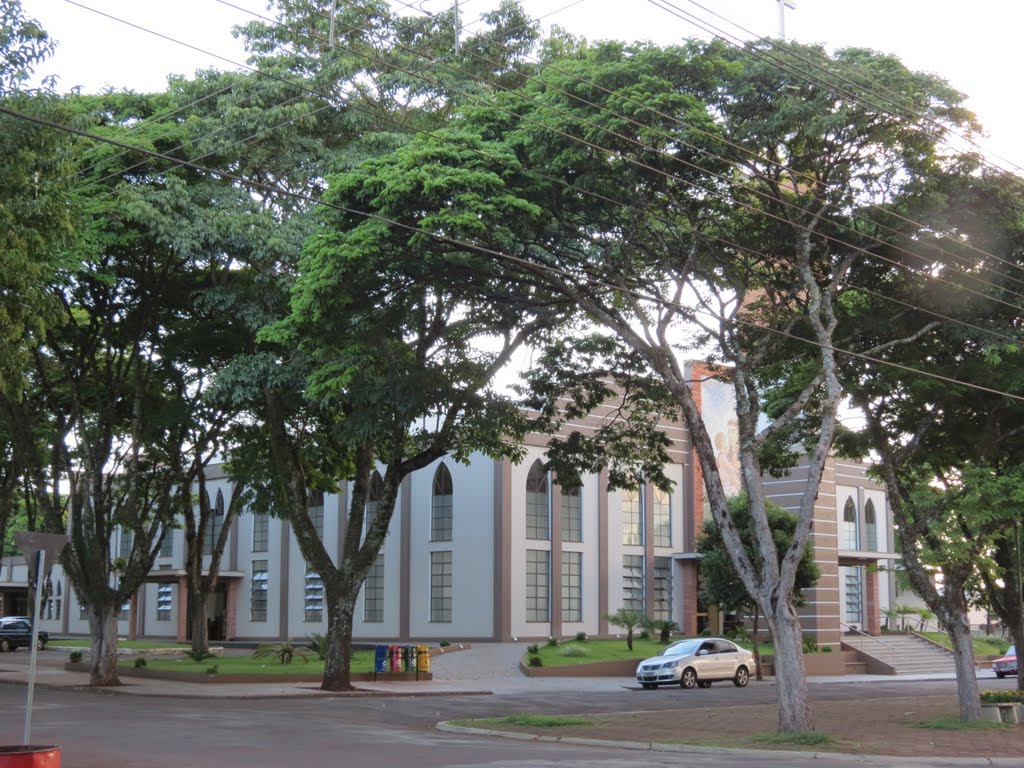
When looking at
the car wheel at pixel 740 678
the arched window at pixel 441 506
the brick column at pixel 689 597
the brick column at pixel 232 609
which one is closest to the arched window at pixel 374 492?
the arched window at pixel 441 506

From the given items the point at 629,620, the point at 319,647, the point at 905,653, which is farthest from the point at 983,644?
the point at 319,647

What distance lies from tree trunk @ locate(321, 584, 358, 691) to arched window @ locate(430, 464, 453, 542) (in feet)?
58.9

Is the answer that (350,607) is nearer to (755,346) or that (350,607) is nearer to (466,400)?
(466,400)

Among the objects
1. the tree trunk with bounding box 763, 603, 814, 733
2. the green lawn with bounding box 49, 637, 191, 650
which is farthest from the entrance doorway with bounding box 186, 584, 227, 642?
the tree trunk with bounding box 763, 603, 814, 733

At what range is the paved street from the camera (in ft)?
49.5

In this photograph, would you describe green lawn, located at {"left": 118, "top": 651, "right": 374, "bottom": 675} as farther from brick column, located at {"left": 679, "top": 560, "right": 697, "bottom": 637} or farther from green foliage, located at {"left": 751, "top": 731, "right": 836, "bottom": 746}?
green foliage, located at {"left": 751, "top": 731, "right": 836, "bottom": 746}

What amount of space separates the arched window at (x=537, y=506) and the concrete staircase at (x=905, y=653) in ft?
45.4

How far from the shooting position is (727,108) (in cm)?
2002

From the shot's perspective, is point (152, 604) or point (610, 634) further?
point (152, 604)

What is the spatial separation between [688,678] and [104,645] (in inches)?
680

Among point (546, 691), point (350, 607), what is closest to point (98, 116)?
point (350, 607)

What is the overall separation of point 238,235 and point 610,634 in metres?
28.2

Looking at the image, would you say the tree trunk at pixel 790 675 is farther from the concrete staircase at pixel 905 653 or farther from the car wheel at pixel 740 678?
the concrete staircase at pixel 905 653

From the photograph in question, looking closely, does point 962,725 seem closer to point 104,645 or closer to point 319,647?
point 104,645
